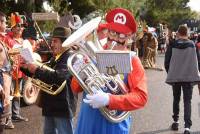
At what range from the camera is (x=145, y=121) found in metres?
7.95

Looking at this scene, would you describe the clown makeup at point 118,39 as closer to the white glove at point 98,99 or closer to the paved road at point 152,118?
the white glove at point 98,99

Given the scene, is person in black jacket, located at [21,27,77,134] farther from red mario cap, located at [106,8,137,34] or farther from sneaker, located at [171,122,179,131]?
sneaker, located at [171,122,179,131]

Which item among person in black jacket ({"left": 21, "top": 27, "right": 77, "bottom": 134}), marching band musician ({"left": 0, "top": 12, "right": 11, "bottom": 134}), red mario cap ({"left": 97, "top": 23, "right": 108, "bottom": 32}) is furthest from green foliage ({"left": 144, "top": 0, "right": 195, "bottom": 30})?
red mario cap ({"left": 97, "top": 23, "right": 108, "bottom": 32})

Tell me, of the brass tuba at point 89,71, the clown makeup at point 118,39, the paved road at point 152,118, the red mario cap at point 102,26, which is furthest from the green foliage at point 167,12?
the brass tuba at point 89,71

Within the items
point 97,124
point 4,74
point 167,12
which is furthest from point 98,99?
point 167,12

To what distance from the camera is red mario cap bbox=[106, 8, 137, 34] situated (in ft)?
10.9

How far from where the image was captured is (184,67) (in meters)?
7.10

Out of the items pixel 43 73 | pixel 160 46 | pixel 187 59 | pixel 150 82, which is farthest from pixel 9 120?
pixel 160 46

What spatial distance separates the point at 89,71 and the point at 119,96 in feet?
0.86

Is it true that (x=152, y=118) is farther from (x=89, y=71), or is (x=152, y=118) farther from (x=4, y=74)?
(x=89, y=71)

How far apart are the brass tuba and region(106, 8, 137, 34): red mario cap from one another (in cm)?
17

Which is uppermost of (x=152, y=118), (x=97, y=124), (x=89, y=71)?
(x=89, y=71)

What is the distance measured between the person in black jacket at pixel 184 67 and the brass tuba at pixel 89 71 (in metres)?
3.96

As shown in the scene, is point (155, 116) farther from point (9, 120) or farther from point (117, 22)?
point (117, 22)
